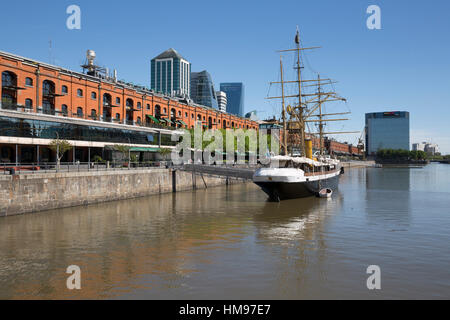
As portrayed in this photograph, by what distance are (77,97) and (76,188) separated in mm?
23222

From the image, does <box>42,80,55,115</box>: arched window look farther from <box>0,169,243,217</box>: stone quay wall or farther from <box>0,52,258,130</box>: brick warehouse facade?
<box>0,169,243,217</box>: stone quay wall

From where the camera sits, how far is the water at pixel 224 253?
13.4 metres

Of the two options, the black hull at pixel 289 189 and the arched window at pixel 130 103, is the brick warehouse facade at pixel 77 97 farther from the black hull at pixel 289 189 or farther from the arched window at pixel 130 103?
the black hull at pixel 289 189

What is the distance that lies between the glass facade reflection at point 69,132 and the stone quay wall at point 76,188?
20.0 feet

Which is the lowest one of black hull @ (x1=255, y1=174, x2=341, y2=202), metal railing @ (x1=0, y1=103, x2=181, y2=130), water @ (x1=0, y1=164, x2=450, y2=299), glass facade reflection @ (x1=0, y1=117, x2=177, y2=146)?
water @ (x1=0, y1=164, x2=450, y2=299)

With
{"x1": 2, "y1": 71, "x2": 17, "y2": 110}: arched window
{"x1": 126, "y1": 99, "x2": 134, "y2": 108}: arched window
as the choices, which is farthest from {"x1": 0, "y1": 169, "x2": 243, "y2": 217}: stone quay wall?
{"x1": 126, "y1": 99, "x2": 134, "y2": 108}: arched window

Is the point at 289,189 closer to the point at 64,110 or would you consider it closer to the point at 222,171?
the point at 222,171

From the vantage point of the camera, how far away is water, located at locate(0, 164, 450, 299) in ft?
44.1

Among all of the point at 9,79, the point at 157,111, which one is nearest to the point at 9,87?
the point at 9,79

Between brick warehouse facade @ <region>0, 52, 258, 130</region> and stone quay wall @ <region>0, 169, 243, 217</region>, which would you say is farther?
brick warehouse facade @ <region>0, 52, 258, 130</region>

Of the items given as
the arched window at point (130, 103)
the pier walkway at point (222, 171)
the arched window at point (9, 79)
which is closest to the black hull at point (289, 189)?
the pier walkway at point (222, 171)

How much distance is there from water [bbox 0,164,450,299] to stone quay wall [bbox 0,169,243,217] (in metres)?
1.43

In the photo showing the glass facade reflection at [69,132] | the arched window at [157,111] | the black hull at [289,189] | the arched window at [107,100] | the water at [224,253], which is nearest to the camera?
the water at [224,253]
